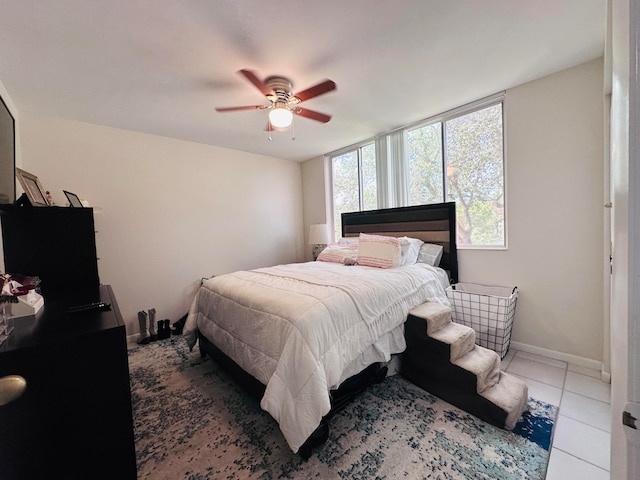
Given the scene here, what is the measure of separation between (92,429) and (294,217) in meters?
4.36

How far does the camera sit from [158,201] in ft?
11.4

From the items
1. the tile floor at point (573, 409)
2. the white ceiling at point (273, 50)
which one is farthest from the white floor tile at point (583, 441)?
the white ceiling at point (273, 50)

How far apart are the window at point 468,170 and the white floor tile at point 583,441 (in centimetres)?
167

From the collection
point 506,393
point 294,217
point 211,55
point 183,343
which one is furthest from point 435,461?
point 294,217

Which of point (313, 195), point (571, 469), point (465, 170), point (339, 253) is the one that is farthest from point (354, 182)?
point (571, 469)

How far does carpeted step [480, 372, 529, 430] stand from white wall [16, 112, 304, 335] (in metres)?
3.60

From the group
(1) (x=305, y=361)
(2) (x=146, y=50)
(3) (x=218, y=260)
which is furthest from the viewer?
(3) (x=218, y=260)

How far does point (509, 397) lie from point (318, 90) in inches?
102

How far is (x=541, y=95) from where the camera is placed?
2467mm

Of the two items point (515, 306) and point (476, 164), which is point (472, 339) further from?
point (476, 164)

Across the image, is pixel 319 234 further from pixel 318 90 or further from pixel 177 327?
pixel 318 90

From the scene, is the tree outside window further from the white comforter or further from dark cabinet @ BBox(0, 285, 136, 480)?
dark cabinet @ BBox(0, 285, 136, 480)

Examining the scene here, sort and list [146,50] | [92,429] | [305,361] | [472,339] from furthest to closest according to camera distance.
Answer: [472,339] → [146,50] → [305,361] → [92,429]

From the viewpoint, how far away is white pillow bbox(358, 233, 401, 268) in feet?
9.44
